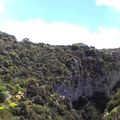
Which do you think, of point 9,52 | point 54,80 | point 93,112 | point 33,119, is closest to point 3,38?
point 9,52

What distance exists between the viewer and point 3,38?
119438 mm

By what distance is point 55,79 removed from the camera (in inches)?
4198

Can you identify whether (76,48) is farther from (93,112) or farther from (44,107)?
(44,107)

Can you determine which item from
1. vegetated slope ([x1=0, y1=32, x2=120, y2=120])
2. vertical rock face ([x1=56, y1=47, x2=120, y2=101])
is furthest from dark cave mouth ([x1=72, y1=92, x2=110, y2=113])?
vertical rock face ([x1=56, y1=47, x2=120, y2=101])

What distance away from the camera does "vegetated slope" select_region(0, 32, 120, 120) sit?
8462 cm

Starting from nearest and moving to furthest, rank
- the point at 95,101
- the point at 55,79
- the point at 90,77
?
the point at 55,79 < the point at 95,101 < the point at 90,77

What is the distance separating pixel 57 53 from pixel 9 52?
20.5 metres

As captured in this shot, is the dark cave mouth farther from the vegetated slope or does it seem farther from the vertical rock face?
the vertical rock face

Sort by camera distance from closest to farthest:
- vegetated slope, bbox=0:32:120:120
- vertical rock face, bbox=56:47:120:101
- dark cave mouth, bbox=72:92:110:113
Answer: vegetated slope, bbox=0:32:120:120, dark cave mouth, bbox=72:92:110:113, vertical rock face, bbox=56:47:120:101

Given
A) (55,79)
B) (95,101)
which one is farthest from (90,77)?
(55,79)

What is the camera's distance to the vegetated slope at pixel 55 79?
8462 centimetres

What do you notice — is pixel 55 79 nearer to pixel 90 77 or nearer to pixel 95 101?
pixel 90 77

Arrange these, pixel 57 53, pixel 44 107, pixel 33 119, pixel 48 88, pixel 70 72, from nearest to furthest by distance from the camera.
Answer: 1. pixel 33 119
2. pixel 44 107
3. pixel 48 88
4. pixel 70 72
5. pixel 57 53

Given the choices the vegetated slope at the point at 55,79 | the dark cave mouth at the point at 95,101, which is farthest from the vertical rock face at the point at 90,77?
the dark cave mouth at the point at 95,101
